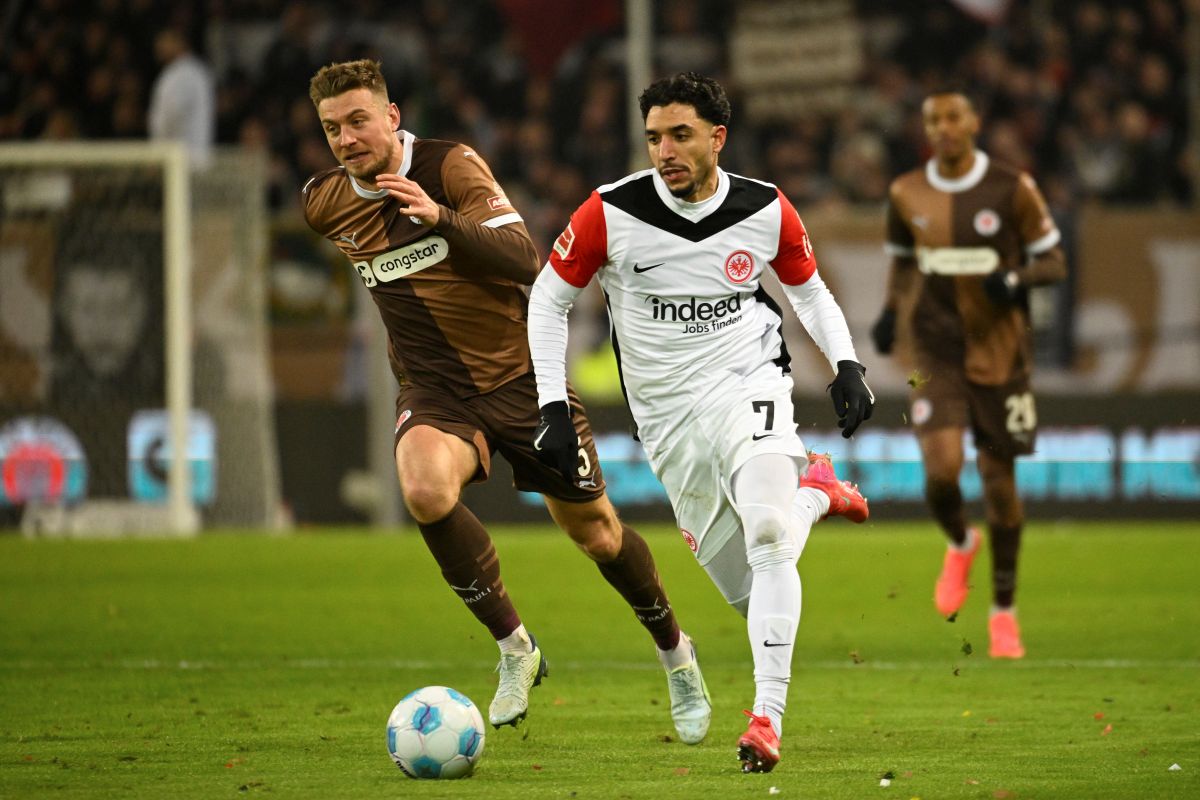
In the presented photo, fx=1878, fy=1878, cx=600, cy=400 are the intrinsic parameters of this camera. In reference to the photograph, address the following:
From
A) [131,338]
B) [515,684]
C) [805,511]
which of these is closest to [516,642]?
[515,684]

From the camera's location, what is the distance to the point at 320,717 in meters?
6.52

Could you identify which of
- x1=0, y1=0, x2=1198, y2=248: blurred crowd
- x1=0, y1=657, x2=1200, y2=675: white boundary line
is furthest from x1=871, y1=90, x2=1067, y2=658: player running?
x1=0, y1=0, x2=1198, y2=248: blurred crowd

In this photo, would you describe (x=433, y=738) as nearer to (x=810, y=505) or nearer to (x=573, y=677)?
(x=810, y=505)

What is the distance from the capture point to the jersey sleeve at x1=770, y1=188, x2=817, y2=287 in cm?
595

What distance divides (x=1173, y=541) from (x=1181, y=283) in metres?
3.30

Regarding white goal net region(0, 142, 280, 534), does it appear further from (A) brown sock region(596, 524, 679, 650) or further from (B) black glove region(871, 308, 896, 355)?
(A) brown sock region(596, 524, 679, 650)

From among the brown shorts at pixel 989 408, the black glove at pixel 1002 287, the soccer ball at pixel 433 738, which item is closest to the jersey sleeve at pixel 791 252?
the soccer ball at pixel 433 738

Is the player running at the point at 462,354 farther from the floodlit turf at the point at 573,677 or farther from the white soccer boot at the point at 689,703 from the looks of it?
the floodlit turf at the point at 573,677

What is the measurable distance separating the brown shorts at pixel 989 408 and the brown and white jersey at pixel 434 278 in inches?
115

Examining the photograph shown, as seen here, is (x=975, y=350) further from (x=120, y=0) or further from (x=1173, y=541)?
(x=120, y=0)

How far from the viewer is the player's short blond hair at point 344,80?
20.5 ft

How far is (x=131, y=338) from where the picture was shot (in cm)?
1537

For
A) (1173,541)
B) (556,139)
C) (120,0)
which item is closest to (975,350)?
(1173,541)

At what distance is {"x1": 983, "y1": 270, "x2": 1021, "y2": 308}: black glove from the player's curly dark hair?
3.15 m
